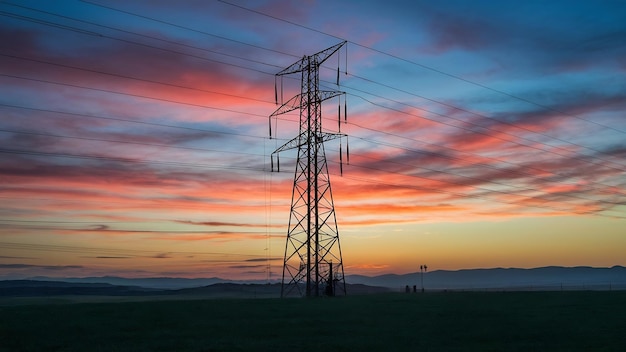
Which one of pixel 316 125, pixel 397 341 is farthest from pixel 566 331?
pixel 316 125

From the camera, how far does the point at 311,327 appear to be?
46.8 m

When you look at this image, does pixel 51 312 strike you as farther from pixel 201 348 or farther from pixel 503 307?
pixel 503 307

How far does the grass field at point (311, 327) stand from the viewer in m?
37.2

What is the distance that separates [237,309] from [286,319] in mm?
9398

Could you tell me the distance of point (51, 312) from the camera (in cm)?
5303

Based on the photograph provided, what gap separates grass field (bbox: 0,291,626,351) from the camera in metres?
37.2

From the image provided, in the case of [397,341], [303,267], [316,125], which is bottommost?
[397,341]

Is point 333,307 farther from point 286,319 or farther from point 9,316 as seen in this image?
point 9,316

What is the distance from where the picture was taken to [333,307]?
62.4 m

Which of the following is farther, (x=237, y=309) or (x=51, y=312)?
(x=237, y=309)

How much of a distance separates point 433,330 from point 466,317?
10730 millimetres

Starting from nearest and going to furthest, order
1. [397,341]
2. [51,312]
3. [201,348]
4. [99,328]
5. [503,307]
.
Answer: [201,348]
[397,341]
[99,328]
[51,312]
[503,307]

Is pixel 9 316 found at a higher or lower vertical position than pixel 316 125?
lower

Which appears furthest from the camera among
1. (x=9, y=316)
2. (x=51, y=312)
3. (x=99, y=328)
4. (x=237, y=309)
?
(x=237, y=309)
